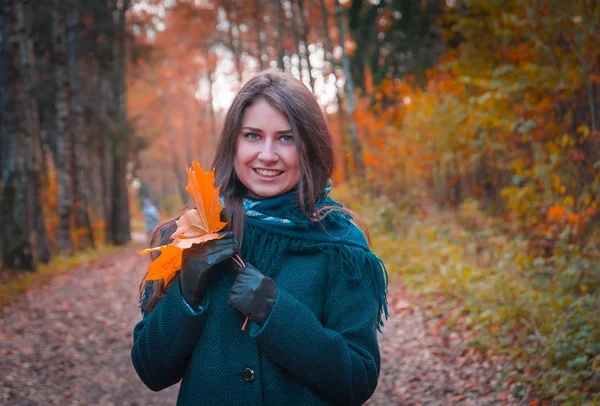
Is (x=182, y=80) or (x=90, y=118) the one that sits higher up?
(x=182, y=80)

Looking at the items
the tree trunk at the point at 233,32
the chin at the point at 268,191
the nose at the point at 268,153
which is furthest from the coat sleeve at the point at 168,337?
the tree trunk at the point at 233,32

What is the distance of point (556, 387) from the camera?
3.97 m

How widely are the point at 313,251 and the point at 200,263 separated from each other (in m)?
0.45

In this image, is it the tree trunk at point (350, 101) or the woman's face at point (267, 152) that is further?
the tree trunk at point (350, 101)

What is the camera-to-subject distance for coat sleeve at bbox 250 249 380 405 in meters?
1.79

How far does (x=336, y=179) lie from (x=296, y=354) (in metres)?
18.2

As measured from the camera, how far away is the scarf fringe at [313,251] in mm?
1977

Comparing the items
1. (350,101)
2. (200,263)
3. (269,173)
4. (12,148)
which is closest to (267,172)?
(269,173)

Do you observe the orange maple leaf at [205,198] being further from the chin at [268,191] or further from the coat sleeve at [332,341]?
the coat sleeve at [332,341]

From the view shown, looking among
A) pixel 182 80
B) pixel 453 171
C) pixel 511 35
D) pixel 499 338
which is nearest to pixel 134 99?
pixel 182 80

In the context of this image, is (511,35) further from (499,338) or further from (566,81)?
(499,338)

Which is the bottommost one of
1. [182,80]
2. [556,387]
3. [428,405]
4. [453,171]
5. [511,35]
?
[428,405]

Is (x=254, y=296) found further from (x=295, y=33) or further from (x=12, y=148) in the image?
(x=295, y=33)

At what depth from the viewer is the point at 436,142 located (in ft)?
37.6
